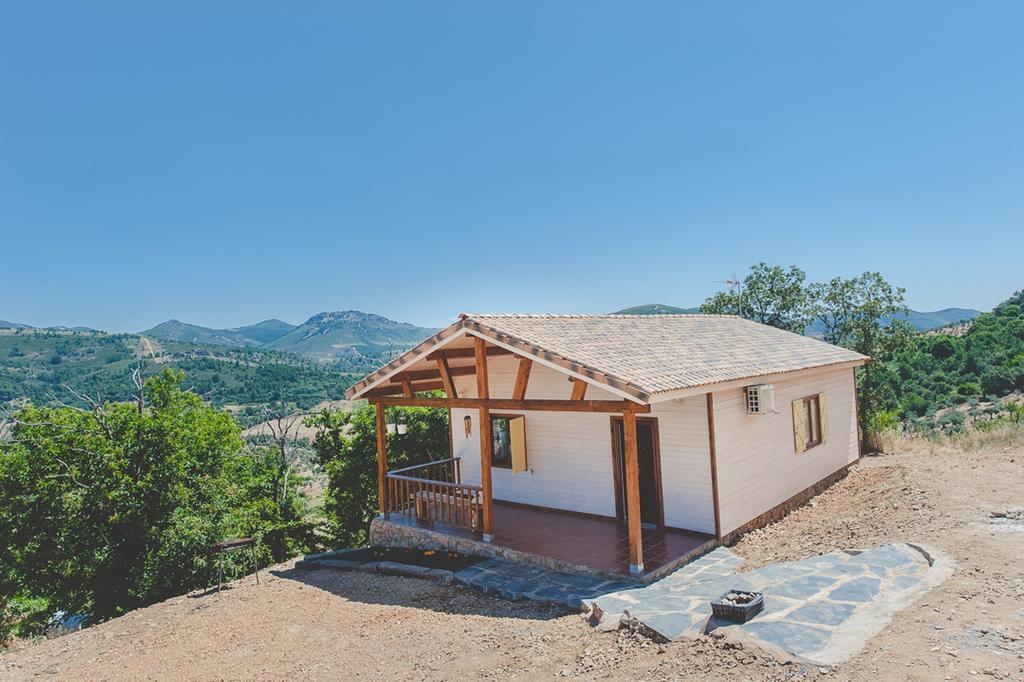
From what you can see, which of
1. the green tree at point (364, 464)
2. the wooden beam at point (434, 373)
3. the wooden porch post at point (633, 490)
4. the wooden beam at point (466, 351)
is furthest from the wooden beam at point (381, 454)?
the wooden porch post at point (633, 490)

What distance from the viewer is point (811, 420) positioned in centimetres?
1212

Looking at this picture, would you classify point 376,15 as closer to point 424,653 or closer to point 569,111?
point 569,111

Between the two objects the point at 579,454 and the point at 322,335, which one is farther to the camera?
the point at 322,335

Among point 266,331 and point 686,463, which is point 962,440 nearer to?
point 686,463

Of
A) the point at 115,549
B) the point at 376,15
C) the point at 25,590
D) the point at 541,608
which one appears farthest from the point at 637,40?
the point at 25,590

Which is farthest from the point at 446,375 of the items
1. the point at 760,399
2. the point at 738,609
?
the point at 738,609

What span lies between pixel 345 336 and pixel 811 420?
136408mm

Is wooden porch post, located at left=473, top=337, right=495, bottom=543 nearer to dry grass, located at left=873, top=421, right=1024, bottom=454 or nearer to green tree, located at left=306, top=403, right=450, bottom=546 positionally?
green tree, located at left=306, top=403, right=450, bottom=546

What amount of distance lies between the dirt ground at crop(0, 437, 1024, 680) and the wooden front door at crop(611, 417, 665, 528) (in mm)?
1452

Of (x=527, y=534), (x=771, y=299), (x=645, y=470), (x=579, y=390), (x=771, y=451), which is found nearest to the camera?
(x=579, y=390)

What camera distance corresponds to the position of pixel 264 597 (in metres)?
9.31

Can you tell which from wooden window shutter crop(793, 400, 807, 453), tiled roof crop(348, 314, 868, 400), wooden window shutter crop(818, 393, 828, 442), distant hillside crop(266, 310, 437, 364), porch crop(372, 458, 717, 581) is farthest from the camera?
distant hillside crop(266, 310, 437, 364)

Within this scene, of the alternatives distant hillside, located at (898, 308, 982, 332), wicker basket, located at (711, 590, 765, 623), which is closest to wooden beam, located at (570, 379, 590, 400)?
wicker basket, located at (711, 590, 765, 623)

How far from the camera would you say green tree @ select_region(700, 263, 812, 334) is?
2141 centimetres
